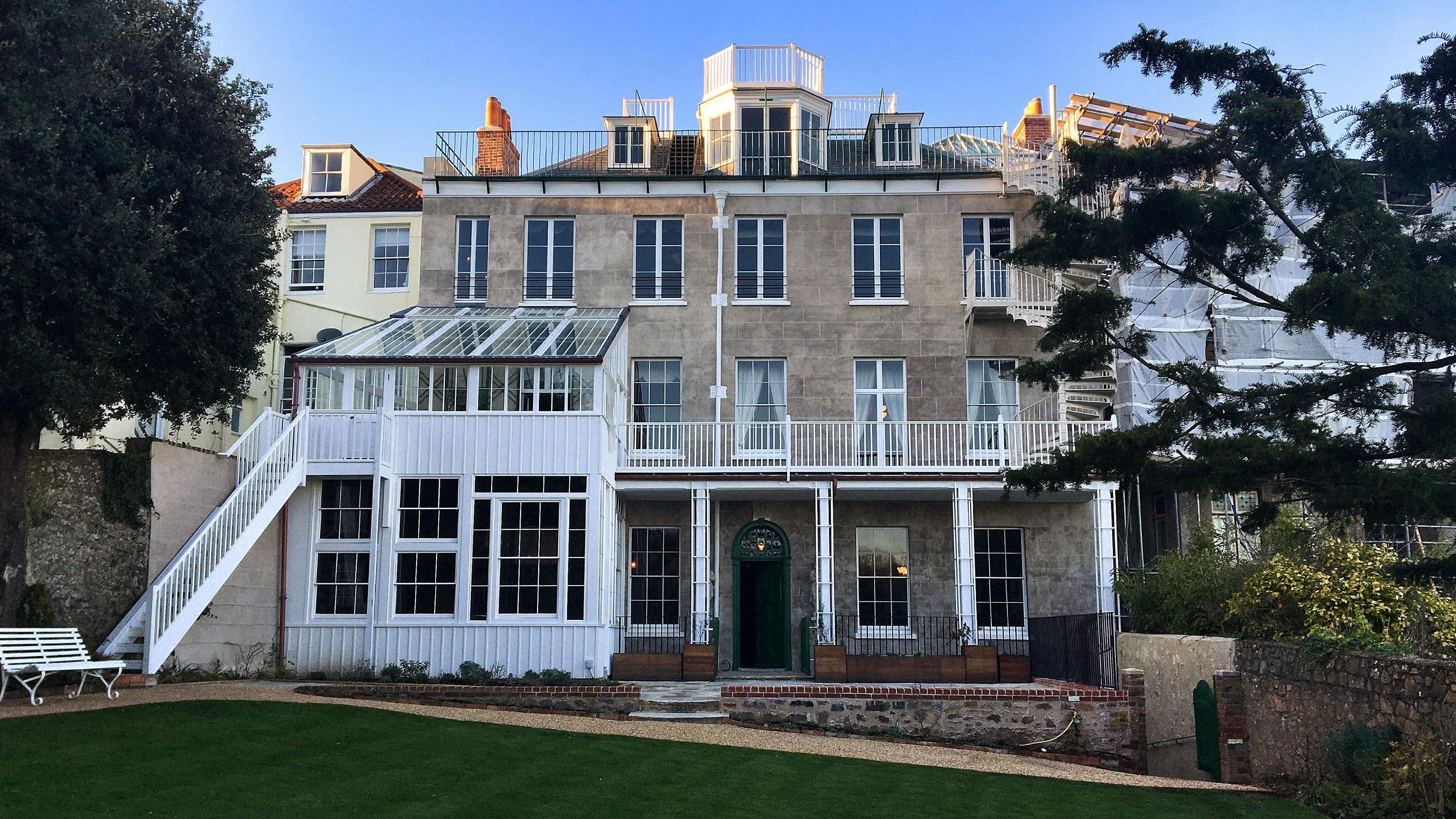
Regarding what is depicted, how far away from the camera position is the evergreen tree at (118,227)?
44.2ft

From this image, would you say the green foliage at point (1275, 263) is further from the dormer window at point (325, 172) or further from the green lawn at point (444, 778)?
the dormer window at point (325, 172)

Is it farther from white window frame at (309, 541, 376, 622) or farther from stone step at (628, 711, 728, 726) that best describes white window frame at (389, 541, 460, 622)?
stone step at (628, 711, 728, 726)

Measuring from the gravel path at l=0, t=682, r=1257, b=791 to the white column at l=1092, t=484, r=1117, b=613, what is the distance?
5977mm

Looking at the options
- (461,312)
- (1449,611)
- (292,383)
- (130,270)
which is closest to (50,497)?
(130,270)

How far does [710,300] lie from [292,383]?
32.3ft

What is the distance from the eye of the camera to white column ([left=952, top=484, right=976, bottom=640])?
1977 cm

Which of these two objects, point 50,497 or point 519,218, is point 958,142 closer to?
point 519,218

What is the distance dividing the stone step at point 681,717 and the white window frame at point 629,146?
13.0 metres

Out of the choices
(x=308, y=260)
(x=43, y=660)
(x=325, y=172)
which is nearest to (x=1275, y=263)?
(x=43, y=660)

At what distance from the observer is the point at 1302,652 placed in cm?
1202

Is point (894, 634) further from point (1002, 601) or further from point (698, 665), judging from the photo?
point (698, 665)

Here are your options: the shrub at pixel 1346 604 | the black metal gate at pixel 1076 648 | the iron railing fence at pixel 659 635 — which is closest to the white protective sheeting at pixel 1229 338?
the black metal gate at pixel 1076 648

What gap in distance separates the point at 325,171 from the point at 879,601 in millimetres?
16348

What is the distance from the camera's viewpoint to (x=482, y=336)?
20.1m
